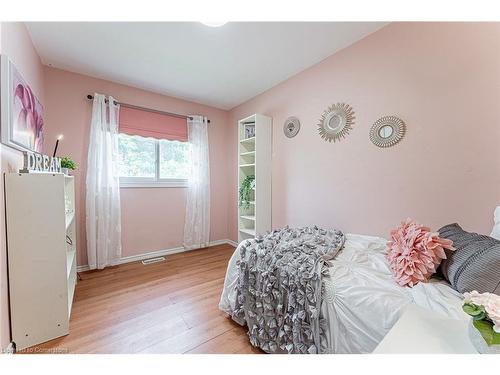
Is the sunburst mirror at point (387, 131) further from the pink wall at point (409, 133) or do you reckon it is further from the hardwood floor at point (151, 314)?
the hardwood floor at point (151, 314)


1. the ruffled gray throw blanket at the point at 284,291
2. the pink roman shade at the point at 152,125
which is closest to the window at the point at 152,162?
the pink roman shade at the point at 152,125

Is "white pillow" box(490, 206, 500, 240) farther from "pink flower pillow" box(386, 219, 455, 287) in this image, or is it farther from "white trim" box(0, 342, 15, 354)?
"white trim" box(0, 342, 15, 354)

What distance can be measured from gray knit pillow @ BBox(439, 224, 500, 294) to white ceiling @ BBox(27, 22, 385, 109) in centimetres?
175

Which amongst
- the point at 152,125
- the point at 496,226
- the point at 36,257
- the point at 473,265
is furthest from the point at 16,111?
the point at 496,226

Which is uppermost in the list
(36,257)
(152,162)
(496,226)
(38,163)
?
(152,162)

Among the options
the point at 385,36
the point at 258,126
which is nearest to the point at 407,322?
the point at 385,36

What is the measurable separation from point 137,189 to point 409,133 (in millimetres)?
3120

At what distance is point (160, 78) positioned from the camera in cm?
247

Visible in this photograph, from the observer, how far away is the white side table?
558 mm

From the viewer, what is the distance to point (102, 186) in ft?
8.00

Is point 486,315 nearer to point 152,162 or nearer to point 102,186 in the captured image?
point 102,186

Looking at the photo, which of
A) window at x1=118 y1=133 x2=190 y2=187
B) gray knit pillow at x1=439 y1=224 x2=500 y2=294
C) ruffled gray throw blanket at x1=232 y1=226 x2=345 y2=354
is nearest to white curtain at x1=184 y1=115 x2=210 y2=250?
window at x1=118 y1=133 x2=190 y2=187
